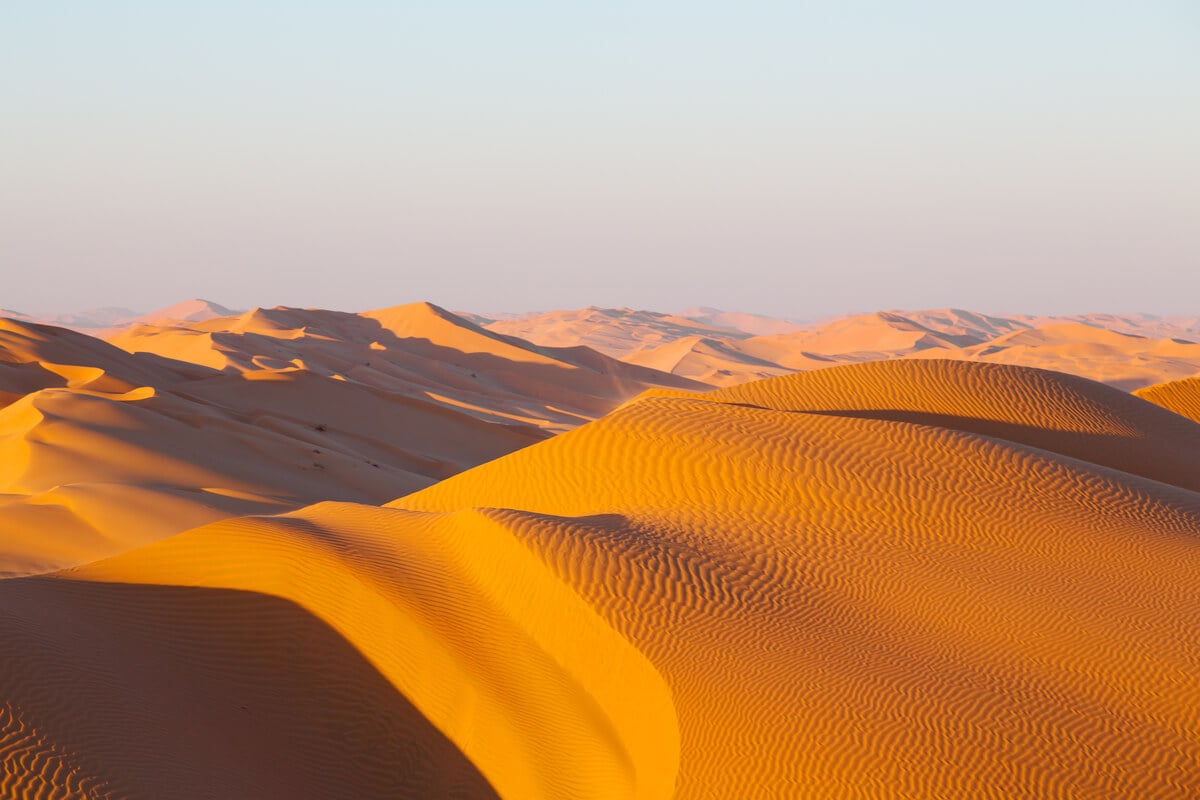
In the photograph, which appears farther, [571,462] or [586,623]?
[571,462]

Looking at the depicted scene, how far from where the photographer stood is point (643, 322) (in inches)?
3686

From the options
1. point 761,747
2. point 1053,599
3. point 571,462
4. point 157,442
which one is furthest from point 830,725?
point 157,442

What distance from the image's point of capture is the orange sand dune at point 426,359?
28.8 metres

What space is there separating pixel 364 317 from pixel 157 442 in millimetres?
29830

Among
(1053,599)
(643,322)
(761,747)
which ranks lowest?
(643,322)

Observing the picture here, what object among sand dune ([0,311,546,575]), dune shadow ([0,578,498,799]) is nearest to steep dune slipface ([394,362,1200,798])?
dune shadow ([0,578,498,799])

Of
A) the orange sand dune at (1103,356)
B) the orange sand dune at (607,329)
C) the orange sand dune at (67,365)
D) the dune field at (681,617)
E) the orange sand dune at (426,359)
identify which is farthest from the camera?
the orange sand dune at (607,329)

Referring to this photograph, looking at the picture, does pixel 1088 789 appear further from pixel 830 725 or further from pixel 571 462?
pixel 571 462

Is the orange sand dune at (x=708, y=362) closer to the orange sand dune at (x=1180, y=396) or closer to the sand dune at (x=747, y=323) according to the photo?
the orange sand dune at (x=1180, y=396)

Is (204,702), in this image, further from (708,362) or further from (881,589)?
(708,362)

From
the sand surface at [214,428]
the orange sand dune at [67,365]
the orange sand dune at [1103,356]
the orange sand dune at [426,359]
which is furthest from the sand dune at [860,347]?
the orange sand dune at [67,365]

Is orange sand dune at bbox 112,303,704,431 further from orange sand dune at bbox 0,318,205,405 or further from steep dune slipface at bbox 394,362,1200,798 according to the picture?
steep dune slipface at bbox 394,362,1200,798

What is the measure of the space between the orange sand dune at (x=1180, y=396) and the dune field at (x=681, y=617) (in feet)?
6.98

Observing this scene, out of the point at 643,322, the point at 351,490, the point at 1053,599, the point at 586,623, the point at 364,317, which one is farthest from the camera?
the point at 643,322
